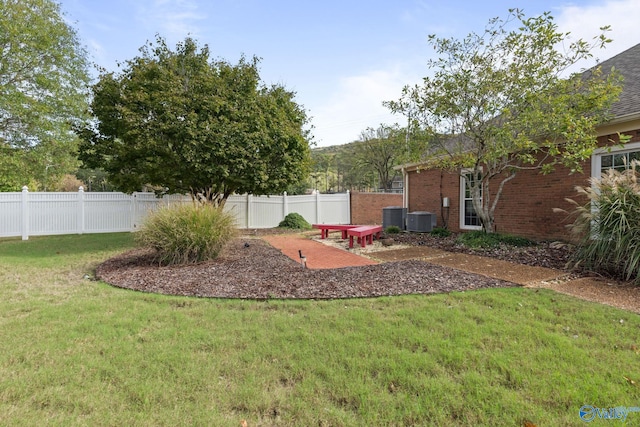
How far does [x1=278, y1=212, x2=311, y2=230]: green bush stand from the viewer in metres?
14.7

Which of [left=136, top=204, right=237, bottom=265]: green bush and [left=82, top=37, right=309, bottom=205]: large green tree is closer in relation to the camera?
[left=136, top=204, right=237, bottom=265]: green bush

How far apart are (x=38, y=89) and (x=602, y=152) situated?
19967 mm

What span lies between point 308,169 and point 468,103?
6649 millimetres

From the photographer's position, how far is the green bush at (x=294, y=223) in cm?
1469

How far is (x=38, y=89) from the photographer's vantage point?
14.2 metres

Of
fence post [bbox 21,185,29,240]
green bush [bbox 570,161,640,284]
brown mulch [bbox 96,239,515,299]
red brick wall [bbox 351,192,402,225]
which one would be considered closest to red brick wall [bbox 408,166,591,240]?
green bush [bbox 570,161,640,284]

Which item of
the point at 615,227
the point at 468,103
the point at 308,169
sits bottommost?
the point at 615,227

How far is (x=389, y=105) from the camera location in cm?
927

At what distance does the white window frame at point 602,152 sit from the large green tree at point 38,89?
16419mm

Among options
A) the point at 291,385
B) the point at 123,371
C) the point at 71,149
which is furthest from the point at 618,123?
the point at 71,149

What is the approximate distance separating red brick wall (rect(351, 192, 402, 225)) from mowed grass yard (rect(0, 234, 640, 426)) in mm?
13616

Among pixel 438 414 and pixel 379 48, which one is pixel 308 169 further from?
pixel 438 414

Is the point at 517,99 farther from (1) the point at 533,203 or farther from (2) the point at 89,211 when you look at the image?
(2) the point at 89,211

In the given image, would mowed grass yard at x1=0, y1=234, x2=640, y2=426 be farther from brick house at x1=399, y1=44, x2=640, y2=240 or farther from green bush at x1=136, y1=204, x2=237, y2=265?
brick house at x1=399, y1=44, x2=640, y2=240
